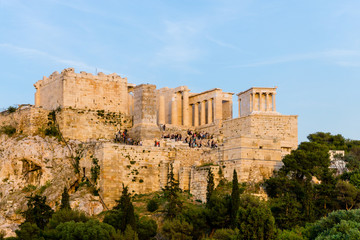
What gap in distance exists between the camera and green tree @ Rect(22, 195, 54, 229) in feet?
156

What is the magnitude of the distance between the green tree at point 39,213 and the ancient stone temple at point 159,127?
16.0 feet

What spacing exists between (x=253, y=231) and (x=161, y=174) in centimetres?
1534

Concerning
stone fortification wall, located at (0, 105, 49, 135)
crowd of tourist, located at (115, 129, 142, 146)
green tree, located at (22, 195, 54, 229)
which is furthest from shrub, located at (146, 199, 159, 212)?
stone fortification wall, located at (0, 105, 49, 135)

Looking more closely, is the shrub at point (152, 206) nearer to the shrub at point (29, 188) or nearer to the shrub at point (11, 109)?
the shrub at point (29, 188)

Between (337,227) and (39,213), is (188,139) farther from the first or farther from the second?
(337,227)

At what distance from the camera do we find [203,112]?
221 feet

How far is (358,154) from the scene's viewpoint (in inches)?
2776

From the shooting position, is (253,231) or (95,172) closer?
(253,231)

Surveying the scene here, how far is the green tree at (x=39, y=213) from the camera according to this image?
47.5 metres

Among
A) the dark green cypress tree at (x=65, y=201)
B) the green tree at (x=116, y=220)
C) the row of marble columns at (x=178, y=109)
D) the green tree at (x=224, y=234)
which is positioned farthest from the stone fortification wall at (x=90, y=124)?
the green tree at (x=224, y=234)

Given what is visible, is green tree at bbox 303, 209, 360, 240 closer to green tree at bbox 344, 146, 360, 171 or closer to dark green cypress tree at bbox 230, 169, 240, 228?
dark green cypress tree at bbox 230, 169, 240, 228

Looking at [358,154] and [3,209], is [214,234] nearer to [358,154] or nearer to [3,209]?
[3,209]

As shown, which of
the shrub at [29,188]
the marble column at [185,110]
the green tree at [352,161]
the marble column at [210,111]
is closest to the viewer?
the shrub at [29,188]

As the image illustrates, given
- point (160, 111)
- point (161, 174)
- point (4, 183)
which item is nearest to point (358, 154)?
point (160, 111)
